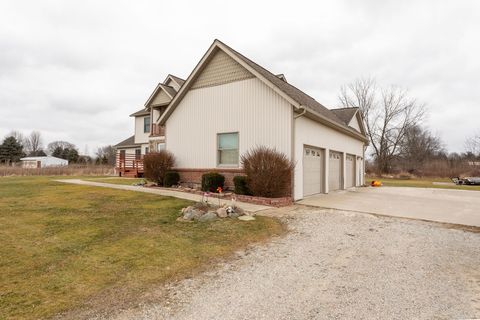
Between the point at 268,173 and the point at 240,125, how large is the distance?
133 inches

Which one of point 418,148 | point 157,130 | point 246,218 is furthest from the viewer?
point 418,148

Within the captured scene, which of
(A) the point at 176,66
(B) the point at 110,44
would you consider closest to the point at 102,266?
(B) the point at 110,44

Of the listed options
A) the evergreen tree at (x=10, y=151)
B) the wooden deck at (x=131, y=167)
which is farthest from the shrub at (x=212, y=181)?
the evergreen tree at (x=10, y=151)

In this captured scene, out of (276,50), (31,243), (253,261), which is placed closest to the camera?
(253,261)

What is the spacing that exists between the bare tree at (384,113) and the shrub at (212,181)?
114 feet

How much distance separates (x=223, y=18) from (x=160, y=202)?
413 inches

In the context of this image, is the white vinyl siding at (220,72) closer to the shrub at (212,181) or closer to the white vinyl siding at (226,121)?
the white vinyl siding at (226,121)

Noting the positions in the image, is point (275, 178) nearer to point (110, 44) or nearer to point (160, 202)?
point (160, 202)

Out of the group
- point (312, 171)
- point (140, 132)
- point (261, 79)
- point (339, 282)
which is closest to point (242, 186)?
point (312, 171)

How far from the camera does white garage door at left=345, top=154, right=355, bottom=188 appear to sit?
61.0ft

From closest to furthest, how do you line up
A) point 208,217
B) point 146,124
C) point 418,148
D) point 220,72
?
1. point 208,217
2. point 220,72
3. point 146,124
4. point 418,148

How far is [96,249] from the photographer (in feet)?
16.4

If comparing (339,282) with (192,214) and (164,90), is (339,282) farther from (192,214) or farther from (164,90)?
(164,90)

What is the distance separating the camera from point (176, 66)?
26.3 m
